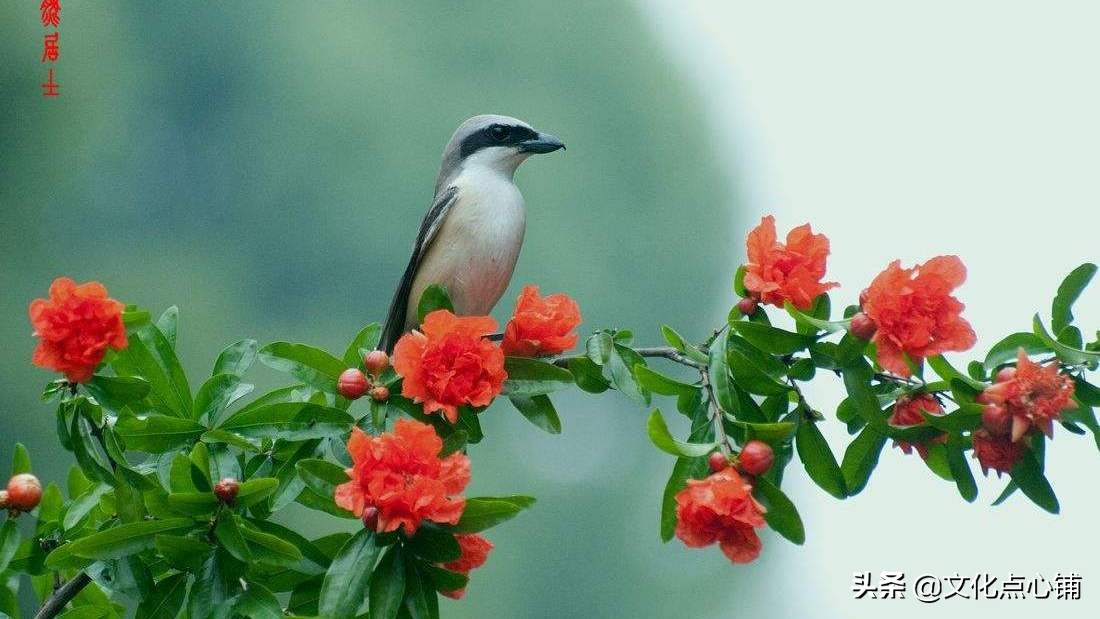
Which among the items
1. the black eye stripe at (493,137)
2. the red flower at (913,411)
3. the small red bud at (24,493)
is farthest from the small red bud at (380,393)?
the black eye stripe at (493,137)

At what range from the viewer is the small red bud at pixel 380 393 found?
1.24m

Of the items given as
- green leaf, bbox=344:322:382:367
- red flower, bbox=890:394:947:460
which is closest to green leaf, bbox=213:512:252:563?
green leaf, bbox=344:322:382:367

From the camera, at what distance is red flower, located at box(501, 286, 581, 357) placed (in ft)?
4.17

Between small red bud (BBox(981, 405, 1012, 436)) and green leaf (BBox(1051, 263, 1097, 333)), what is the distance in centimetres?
14

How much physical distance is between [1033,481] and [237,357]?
2.77ft

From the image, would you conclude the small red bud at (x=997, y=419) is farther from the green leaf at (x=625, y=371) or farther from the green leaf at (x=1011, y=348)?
the green leaf at (x=625, y=371)

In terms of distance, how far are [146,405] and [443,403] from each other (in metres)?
0.35

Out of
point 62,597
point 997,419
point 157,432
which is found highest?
point 997,419

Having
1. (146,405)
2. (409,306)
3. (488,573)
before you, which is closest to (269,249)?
(488,573)

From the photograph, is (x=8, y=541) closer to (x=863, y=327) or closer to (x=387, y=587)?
(x=387, y=587)

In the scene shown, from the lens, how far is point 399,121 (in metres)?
7.70

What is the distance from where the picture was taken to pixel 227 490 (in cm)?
115

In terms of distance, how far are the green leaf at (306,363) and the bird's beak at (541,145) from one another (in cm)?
72

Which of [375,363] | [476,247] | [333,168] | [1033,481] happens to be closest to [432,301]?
[375,363]
